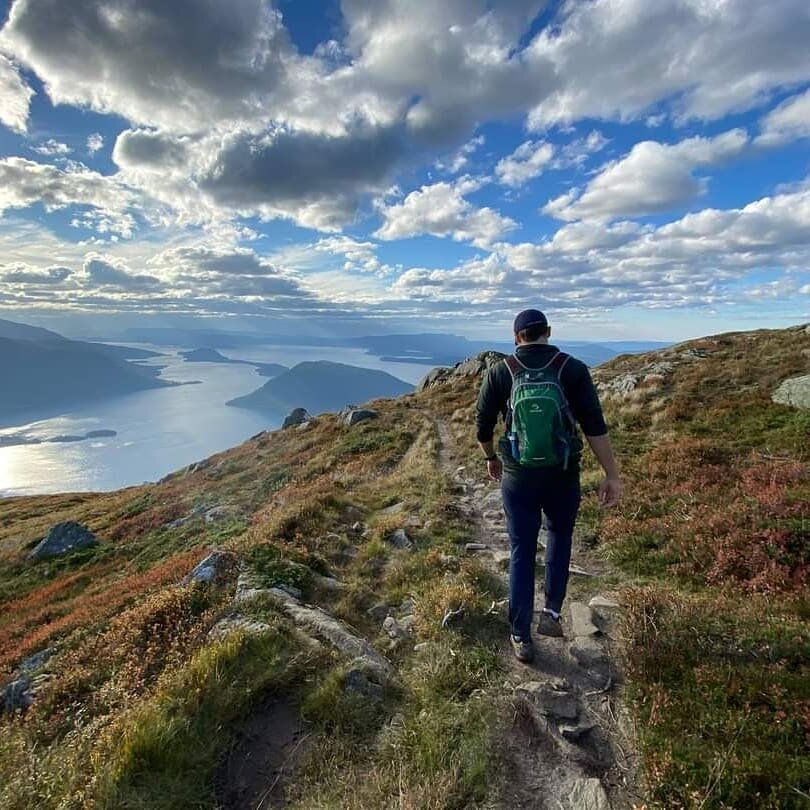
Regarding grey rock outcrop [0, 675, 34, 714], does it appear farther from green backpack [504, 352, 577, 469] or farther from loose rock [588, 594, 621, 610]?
loose rock [588, 594, 621, 610]

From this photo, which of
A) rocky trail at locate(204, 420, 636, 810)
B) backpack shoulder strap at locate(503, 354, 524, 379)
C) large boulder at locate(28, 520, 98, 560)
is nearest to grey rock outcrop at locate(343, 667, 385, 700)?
rocky trail at locate(204, 420, 636, 810)

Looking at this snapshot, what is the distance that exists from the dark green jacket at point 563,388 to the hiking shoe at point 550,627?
2.00m

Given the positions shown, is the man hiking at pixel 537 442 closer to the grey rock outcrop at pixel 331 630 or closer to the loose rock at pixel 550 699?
the loose rock at pixel 550 699

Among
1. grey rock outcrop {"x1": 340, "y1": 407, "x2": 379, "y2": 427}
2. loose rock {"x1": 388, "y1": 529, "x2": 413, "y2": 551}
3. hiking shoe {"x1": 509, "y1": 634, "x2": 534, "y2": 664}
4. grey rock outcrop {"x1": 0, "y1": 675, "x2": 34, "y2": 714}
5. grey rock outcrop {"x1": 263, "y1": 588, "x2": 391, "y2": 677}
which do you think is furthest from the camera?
grey rock outcrop {"x1": 340, "y1": 407, "x2": 379, "y2": 427}

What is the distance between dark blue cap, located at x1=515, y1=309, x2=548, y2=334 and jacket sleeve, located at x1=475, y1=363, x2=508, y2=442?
46 centimetres

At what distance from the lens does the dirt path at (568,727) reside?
143 inches

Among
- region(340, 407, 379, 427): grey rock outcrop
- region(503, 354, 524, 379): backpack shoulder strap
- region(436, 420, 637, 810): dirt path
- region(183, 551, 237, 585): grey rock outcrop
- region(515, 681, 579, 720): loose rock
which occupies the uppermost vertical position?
region(503, 354, 524, 379): backpack shoulder strap

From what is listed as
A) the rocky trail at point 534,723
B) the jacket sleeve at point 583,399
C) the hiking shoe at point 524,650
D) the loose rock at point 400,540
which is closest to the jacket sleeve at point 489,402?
the jacket sleeve at point 583,399

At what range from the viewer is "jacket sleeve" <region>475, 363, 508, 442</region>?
5.08m

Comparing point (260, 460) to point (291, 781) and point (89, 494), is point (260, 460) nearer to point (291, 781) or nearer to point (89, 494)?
point (291, 781)

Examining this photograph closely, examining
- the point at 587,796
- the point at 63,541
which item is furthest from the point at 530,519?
the point at 63,541

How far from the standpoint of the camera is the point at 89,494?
51.8 meters

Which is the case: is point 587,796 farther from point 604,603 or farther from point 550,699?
point 604,603

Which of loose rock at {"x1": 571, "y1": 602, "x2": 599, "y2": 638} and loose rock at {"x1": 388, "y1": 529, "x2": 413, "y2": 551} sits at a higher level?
loose rock at {"x1": 571, "y1": 602, "x2": 599, "y2": 638}
